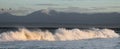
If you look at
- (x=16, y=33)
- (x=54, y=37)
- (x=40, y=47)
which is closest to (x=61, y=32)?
(x=54, y=37)

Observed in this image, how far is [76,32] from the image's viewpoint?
7950 cm

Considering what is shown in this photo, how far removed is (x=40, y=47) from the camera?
174 feet

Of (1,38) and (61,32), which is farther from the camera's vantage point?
(61,32)

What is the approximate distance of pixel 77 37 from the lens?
76.8m

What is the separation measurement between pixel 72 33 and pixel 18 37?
10.4m

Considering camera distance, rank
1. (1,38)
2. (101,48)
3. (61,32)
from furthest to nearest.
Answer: (61,32), (1,38), (101,48)

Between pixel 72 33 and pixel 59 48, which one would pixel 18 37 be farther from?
pixel 59 48

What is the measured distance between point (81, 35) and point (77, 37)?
46.4 inches

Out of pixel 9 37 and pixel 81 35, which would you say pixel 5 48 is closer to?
pixel 9 37

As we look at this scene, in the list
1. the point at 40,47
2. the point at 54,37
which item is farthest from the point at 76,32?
the point at 40,47

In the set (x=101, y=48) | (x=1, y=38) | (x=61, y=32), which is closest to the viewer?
(x=101, y=48)

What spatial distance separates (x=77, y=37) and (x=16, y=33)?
10.0 meters

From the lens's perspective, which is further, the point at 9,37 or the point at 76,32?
the point at 76,32

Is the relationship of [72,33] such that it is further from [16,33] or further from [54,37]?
[16,33]
